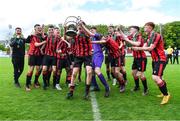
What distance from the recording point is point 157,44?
1018cm

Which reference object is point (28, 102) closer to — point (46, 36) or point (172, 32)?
point (46, 36)

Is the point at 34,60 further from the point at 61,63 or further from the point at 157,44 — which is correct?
the point at 157,44

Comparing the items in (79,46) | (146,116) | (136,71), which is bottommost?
(146,116)

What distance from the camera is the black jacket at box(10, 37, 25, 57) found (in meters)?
13.7

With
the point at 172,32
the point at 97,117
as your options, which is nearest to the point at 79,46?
the point at 97,117

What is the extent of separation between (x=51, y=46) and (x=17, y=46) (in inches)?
48.5

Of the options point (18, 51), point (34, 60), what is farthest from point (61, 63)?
point (18, 51)

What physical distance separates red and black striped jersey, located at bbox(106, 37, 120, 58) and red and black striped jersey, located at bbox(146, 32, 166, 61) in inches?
81.8

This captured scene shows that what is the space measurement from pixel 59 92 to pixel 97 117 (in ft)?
14.2

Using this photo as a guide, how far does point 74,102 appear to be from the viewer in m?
10.4

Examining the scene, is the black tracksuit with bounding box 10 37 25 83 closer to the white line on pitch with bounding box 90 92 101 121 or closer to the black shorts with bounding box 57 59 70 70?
the black shorts with bounding box 57 59 70 70

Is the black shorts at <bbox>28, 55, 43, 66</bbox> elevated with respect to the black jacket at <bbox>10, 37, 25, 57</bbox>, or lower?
lower

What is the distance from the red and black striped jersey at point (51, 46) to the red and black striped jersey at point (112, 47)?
200cm

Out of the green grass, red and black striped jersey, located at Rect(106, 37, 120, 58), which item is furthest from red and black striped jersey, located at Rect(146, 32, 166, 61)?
red and black striped jersey, located at Rect(106, 37, 120, 58)
